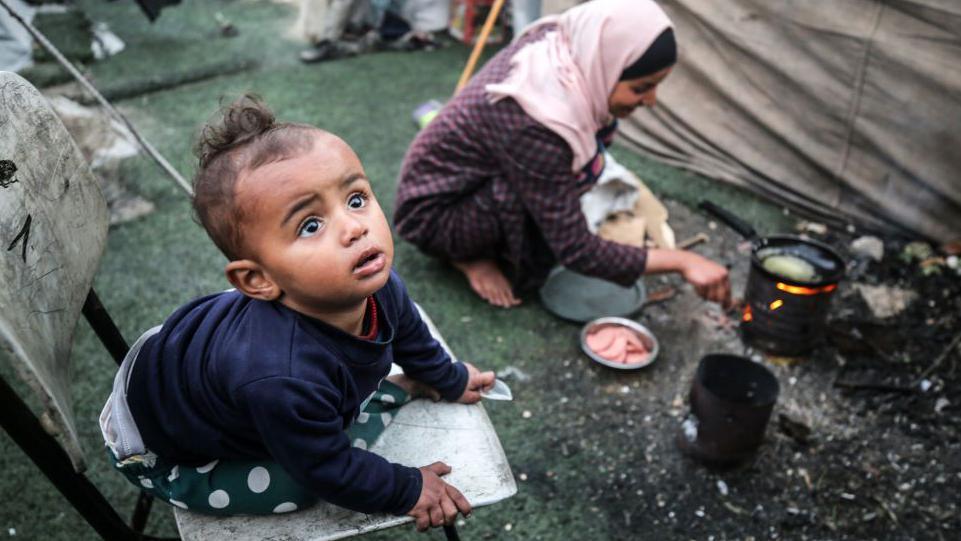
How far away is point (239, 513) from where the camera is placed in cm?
144

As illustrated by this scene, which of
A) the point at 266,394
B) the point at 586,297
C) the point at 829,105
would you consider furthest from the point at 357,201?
the point at 829,105

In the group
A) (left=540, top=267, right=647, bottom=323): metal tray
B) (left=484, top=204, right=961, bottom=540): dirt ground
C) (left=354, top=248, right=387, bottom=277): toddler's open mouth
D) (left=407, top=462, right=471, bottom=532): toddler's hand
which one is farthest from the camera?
(left=540, top=267, right=647, bottom=323): metal tray

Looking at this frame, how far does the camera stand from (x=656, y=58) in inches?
100

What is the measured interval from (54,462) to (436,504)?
703 mm

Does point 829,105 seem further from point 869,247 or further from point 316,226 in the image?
point 316,226

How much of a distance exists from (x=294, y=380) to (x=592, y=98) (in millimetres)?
1820

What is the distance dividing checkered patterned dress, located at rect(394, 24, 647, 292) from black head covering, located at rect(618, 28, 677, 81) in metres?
0.36

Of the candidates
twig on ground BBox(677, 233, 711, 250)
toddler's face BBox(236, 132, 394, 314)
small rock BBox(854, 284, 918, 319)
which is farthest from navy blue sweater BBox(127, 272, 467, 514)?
small rock BBox(854, 284, 918, 319)

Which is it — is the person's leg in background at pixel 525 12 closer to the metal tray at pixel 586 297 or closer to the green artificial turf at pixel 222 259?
the green artificial turf at pixel 222 259

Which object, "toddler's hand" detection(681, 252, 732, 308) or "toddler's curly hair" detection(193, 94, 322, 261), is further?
"toddler's hand" detection(681, 252, 732, 308)

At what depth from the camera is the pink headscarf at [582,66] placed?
2.54 meters

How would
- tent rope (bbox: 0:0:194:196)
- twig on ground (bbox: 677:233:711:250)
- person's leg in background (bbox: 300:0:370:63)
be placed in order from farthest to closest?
person's leg in background (bbox: 300:0:370:63), twig on ground (bbox: 677:233:711:250), tent rope (bbox: 0:0:194:196)

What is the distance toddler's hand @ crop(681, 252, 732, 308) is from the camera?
8.26 feet

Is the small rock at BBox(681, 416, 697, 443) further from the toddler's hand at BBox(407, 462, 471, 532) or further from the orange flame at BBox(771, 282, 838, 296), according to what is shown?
the toddler's hand at BBox(407, 462, 471, 532)
